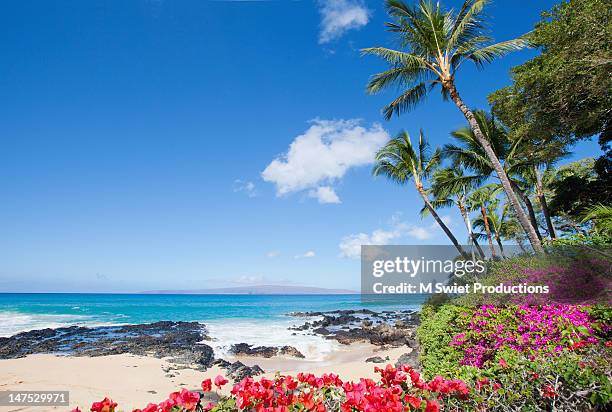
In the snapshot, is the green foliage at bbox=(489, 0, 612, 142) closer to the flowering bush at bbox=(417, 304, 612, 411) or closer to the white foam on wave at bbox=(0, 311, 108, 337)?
the flowering bush at bbox=(417, 304, 612, 411)

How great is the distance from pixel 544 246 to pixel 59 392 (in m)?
15.2

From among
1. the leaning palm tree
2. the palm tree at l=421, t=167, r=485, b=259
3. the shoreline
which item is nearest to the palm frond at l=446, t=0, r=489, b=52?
the leaning palm tree

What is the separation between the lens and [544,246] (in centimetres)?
1048

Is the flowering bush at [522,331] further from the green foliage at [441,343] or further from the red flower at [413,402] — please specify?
the red flower at [413,402]

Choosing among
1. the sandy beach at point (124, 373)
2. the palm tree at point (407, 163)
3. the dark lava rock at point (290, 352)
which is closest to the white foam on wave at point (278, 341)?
the dark lava rock at point (290, 352)

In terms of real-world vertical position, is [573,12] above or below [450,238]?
above

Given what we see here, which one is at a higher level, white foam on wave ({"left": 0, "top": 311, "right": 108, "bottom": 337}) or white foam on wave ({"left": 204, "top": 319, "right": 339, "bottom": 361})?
white foam on wave ({"left": 204, "top": 319, "right": 339, "bottom": 361})

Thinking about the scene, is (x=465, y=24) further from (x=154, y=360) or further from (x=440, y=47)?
(x=154, y=360)

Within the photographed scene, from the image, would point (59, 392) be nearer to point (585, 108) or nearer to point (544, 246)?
point (544, 246)

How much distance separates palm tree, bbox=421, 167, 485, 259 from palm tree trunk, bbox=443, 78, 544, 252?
4.93m

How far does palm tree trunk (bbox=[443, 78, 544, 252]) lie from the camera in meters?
10.3

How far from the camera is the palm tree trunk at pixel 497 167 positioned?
407 inches

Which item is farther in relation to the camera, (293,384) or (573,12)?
(573,12)

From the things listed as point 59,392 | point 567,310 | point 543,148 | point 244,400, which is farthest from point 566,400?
point 543,148
